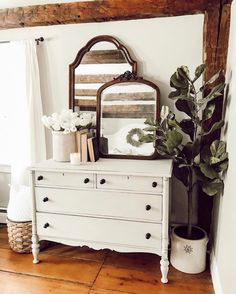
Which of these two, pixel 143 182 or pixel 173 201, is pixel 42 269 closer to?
pixel 143 182

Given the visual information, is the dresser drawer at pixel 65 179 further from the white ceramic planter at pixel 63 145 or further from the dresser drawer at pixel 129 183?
the white ceramic planter at pixel 63 145

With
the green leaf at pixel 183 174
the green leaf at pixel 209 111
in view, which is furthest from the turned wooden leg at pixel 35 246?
the green leaf at pixel 209 111

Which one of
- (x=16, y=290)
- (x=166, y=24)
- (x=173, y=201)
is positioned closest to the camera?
(x=16, y=290)

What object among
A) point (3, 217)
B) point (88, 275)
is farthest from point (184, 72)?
point (3, 217)

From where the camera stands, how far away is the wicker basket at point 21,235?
2461 millimetres

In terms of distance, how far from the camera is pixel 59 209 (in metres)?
2.23

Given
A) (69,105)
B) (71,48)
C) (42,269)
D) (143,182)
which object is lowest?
(42,269)

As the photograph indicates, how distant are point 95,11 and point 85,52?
36 cm

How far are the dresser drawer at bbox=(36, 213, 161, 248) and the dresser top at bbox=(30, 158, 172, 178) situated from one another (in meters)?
0.39

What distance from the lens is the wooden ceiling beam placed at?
229 cm

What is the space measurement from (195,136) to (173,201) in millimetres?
722

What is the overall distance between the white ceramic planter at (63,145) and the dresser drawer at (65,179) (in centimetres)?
20

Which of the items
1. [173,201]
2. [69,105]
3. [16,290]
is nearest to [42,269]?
[16,290]

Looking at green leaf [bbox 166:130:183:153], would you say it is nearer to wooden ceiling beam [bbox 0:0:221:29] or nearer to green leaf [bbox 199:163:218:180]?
green leaf [bbox 199:163:218:180]
